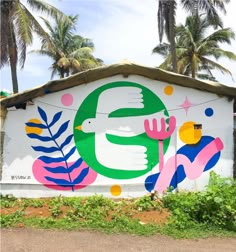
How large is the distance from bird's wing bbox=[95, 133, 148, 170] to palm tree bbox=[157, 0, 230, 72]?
33.1ft

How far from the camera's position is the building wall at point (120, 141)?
27.6 feet

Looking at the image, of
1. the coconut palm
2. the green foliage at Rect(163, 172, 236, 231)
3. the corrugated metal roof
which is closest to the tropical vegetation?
the green foliage at Rect(163, 172, 236, 231)

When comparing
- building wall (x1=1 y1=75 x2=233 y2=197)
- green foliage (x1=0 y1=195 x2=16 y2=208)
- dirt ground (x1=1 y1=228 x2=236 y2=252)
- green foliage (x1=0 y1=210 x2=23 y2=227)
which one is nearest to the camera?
dirt ground (x1=1 y1=228 x2=236 y2=252)

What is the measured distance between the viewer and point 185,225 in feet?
20.3

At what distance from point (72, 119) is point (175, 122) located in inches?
94.9

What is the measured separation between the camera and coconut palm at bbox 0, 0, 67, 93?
51.3ft

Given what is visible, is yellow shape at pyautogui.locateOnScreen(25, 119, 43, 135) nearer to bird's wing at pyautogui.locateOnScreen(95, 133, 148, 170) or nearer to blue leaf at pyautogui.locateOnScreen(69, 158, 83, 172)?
blue leaf at pyautogui.locateOnScreen(69, 158, 83, 172)

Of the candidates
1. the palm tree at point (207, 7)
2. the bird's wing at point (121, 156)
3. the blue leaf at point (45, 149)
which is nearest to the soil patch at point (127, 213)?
the bird's wing at point (121, 156)

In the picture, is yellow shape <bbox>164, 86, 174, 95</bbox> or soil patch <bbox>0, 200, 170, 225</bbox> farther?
yellow shape <bbox>164, 86, 174, 95</bbox>

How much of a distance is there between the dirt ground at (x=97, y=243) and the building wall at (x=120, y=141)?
248 cm

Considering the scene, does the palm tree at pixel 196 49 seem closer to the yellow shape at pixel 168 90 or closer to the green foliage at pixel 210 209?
the yellow shape at pixel 168 90

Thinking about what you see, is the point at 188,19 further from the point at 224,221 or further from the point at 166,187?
the point at 224,221

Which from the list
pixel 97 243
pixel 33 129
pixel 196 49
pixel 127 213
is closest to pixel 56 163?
pixel 33 129

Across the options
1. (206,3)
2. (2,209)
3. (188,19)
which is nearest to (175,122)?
(2,209)
